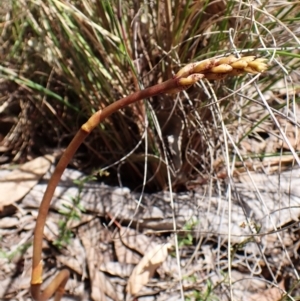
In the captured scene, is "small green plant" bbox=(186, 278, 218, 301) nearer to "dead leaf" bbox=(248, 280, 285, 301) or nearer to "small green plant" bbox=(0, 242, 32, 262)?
"dead leaf" bbox=(248, 280, 285, 301)

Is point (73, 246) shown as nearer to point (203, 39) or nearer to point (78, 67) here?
point (78, 67)

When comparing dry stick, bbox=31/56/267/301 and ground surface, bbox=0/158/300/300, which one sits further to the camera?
ground surface, bbox=0/158/300/300

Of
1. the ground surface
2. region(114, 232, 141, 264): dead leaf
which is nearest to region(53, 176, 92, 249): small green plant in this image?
the ground surface

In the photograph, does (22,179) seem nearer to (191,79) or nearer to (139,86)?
(139,86)

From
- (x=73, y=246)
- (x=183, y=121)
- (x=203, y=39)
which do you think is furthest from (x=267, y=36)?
(x=73, y=246)

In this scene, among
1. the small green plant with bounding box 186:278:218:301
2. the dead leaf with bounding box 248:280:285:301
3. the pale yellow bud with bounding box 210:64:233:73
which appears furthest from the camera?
the dead leaf with bounding box 248:280:285:301

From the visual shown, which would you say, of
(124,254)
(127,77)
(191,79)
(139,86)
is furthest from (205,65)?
(124,254)

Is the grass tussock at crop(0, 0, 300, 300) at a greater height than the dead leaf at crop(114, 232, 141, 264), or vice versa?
the grass tussock at crop(0, 0, 300, 300)
